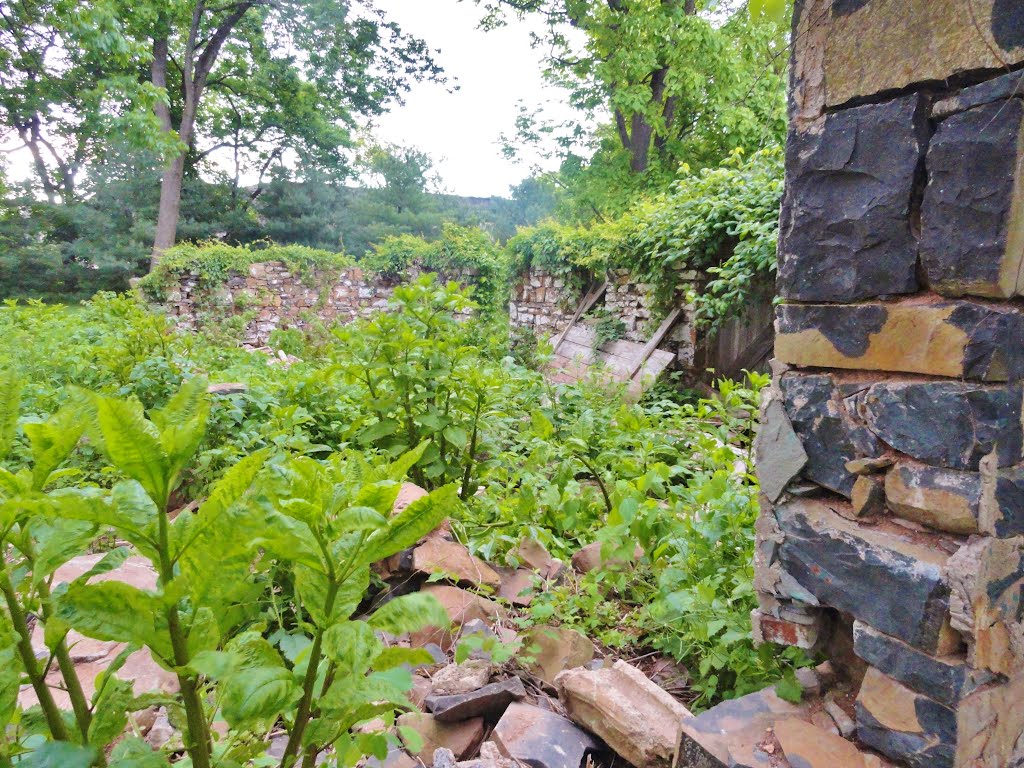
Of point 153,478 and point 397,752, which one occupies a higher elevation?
point 153,478

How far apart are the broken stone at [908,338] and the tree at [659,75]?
1103cm

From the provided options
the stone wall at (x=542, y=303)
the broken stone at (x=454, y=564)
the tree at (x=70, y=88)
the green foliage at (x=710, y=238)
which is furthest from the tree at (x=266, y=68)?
the broken stone at (x=454, y=564)

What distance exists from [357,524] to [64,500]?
0.28 metres

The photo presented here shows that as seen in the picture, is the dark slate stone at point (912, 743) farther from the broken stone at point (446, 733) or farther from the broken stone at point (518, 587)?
the broken stone at point (518, 587)

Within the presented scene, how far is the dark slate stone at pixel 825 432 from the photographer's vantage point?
50.1 inches

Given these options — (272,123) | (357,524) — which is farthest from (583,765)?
(272,123)

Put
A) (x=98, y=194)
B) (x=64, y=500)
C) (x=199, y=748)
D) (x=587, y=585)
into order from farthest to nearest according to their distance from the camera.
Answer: (x=98, y=194)
(x=587, y=585)
(x=199, y=748)
(x=64, y=500)

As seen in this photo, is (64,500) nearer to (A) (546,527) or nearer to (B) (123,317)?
(A) (546,527)

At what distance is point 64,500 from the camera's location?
581mm

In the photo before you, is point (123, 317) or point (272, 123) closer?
point (123, 317)

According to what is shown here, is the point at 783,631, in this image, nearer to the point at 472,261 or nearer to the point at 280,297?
the point at 472,261

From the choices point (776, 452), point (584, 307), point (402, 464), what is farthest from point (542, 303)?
point (402, 464)

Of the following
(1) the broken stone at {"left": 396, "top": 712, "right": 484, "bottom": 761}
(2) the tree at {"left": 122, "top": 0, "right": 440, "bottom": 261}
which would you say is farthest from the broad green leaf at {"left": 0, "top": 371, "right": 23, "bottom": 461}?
(2) the tree at {"left": 122, "top": 0, "right": 440, "bottom": 261}

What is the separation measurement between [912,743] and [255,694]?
4.00ft
